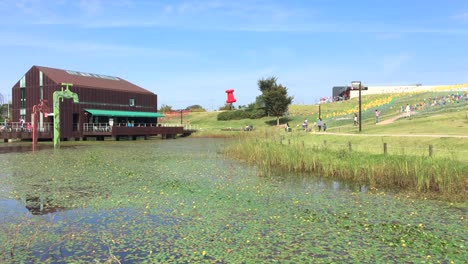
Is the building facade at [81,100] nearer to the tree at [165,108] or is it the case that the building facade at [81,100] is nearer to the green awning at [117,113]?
the green awning at [117,113]

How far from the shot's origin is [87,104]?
48.4 m

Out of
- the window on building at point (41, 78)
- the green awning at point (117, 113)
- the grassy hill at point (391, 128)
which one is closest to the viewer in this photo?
the grassy hill at point (391, 128)

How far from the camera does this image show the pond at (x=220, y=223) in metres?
6.35

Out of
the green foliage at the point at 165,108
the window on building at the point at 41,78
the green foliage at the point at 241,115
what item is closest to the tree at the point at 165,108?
the green foliage at the point at 165,108

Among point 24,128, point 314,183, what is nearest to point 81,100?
point 24,128

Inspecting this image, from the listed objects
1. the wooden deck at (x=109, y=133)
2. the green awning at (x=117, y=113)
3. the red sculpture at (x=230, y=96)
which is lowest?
the wooden deck at (x=109, y=133)

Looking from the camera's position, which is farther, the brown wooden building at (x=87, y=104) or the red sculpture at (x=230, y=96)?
the red sculpture at (x=230, y=96)

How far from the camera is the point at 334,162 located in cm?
1523

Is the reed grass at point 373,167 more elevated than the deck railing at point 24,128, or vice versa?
the deck railing at point 24,128

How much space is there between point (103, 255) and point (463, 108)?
38368 millimetres

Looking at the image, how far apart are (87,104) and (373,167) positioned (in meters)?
41.9

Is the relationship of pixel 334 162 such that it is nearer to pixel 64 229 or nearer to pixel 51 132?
pixel 64 229

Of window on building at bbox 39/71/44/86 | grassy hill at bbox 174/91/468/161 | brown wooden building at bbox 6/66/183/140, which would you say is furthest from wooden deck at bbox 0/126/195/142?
window on building at bbox 39/71/44/86

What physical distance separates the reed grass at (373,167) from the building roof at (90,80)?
35227mm
